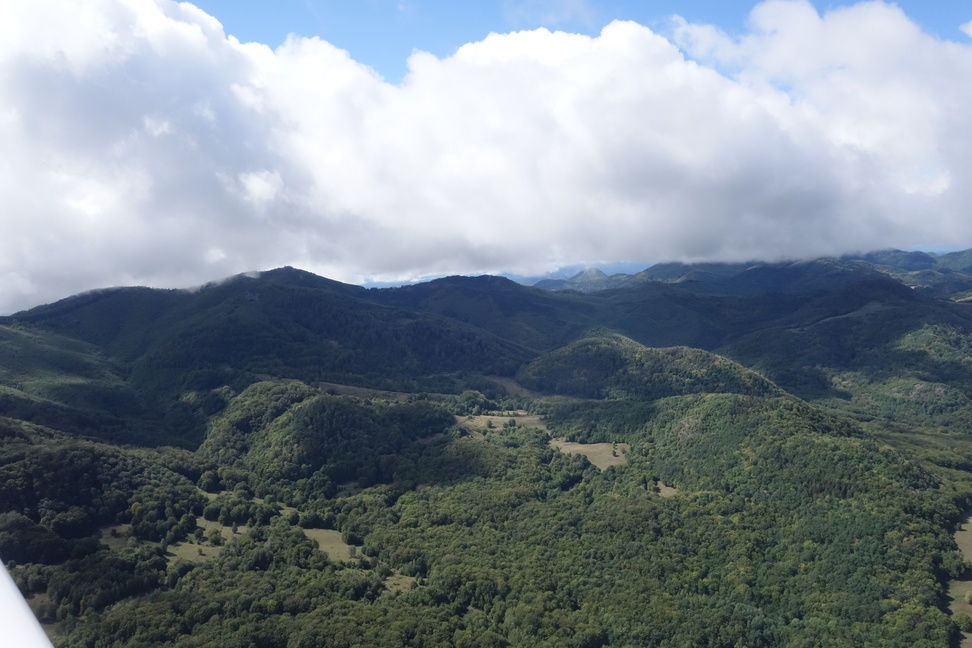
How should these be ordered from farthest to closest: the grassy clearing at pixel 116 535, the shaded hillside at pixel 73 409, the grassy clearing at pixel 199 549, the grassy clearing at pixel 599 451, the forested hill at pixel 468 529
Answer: the grassy clearing at pixel 599 451 → the shaded hillside at pixel 73 409 → the grassy clearing at pixel 199 549 → the grassy clearing at pixel 116 535 → the forested hill at pixel 468 529

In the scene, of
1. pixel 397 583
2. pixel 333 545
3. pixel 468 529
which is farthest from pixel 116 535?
pixel 468 529

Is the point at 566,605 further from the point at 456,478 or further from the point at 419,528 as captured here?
the point at 456,478

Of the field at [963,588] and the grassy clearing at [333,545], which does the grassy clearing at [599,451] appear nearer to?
the grassy clearing at [333,545]

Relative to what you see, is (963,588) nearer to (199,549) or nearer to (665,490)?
(665,490)

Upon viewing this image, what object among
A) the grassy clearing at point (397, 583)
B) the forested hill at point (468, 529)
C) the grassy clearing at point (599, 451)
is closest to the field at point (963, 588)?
the forested hill at point (468, 529)

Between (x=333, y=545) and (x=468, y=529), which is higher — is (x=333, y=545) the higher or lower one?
the lower one

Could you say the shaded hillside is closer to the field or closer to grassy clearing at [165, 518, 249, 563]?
grassy clearing at [165, 518, 249, 563]

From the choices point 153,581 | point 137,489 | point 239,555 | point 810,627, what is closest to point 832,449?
point 810,627

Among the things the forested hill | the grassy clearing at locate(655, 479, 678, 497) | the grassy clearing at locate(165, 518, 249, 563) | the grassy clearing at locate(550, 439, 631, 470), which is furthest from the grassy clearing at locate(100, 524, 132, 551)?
the grassy clearing at locate(655, 479, 678, 497)

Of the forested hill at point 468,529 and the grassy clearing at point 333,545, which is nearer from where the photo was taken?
the forested hill at point 468,529
